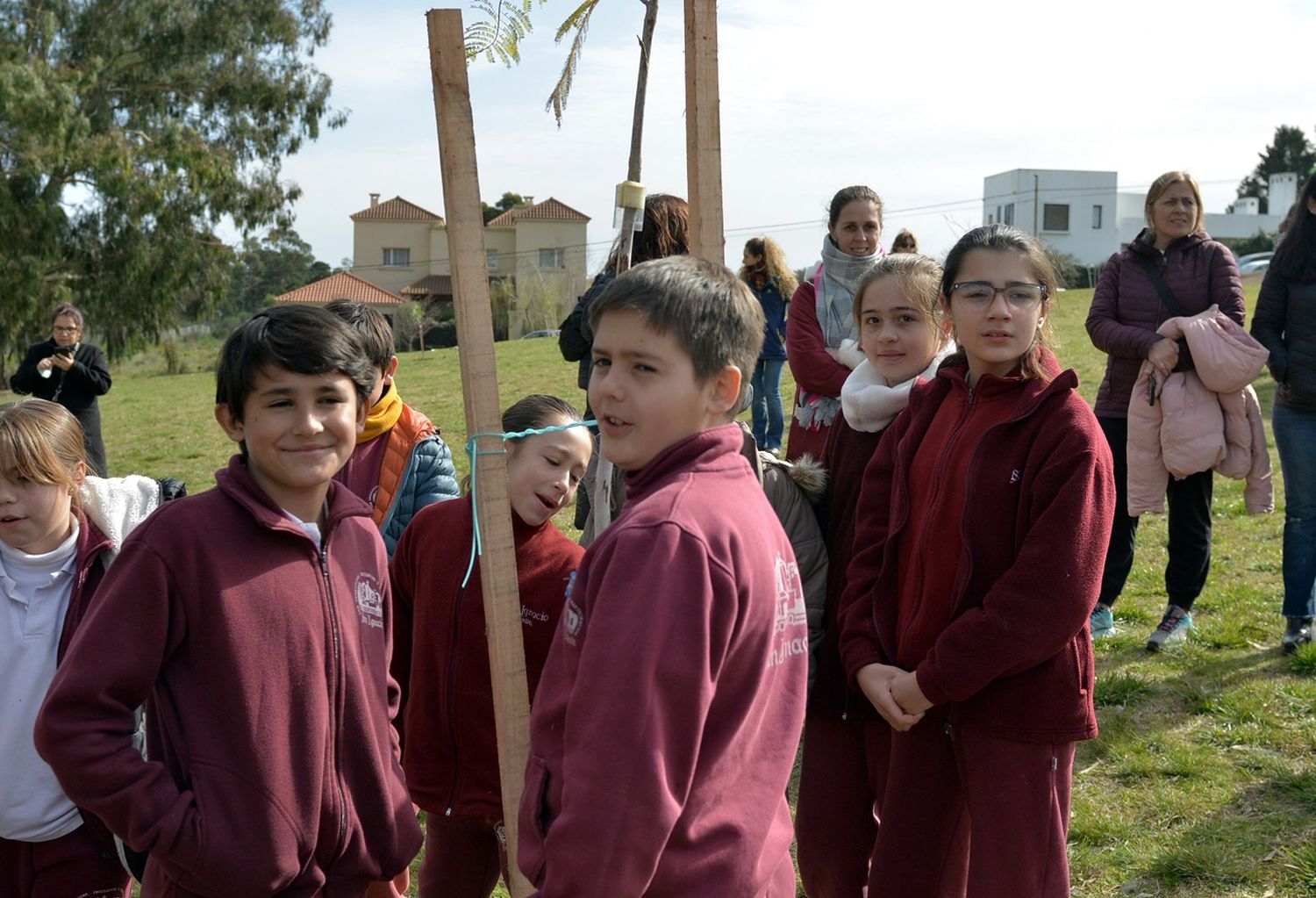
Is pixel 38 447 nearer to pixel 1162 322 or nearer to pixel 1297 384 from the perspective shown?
pixel 1162 322

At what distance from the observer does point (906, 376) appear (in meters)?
3.23

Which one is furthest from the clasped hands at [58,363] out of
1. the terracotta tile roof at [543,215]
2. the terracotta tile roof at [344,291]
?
the terracotta tile roof at [543,215]

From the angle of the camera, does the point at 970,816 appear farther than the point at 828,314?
No

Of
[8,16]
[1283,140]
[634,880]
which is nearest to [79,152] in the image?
[8,16]

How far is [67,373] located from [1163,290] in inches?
303

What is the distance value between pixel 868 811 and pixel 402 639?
1.28 metres

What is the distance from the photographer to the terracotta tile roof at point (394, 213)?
70125 millimetres

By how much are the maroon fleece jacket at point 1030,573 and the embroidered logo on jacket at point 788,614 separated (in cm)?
74

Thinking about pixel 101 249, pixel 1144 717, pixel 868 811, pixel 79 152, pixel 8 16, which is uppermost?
pixel 8 16

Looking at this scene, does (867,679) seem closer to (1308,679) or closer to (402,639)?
(402,639)

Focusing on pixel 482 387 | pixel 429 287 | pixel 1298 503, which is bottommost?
pixel 1298 503

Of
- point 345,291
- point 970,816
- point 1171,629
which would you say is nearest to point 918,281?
point 970,816

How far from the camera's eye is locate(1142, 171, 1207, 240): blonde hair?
545 cm

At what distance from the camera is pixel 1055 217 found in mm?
64875
